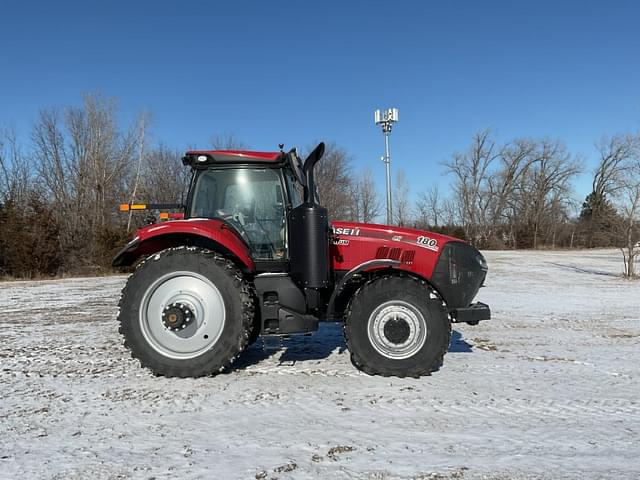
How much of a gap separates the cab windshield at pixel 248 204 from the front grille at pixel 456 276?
1.54 meters

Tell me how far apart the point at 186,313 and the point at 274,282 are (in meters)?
0.82

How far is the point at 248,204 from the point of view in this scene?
3.91 meters

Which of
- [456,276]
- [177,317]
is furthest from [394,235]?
[177,317]

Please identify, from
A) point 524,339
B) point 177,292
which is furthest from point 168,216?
point 524,339

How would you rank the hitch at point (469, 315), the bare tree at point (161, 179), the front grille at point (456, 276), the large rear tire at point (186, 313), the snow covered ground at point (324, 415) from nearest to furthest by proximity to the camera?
the snow covered ground at point (324, 415) → the large rear tire at point (186, 313) → the hitch at point (469, 315) → the front grille at point (456, 276) → the bare tree at point (161, 179)

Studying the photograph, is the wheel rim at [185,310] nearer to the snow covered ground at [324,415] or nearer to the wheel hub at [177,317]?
the wheel hub at [177,317]

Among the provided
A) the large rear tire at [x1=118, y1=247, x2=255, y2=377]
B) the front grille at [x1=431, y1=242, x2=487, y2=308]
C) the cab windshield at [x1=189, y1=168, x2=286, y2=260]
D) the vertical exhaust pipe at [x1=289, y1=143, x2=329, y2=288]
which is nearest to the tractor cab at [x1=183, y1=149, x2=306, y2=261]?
the cab windshield at [x1=189, y1=168, x2=286, y2=260]

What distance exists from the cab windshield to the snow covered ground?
1.23m

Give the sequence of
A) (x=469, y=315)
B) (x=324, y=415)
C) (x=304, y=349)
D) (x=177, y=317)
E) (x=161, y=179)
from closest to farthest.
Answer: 1. (x=324, y=415)
2. (x=177, y=317)
3. (x=469, y=315)
4. (x=304, y=349)
5. (x=161, y=179)

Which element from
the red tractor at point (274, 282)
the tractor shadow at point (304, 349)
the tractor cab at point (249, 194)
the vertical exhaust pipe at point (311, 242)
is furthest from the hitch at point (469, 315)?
the tractor cab at point (249, 194)

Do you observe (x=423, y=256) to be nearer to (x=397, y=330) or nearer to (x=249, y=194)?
(x=397, y=330)

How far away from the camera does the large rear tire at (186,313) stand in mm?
3434

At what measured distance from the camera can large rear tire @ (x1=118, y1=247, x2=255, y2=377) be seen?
11.3 ft

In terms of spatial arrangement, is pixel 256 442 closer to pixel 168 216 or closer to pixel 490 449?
pixel 490 449
